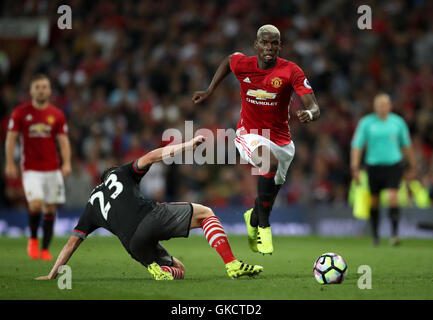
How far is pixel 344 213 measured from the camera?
16469 mm

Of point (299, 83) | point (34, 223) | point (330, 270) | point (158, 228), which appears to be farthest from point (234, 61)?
point (34, 223)

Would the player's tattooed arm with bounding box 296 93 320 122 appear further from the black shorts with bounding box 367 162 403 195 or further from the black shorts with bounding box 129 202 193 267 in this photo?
the black shorts with bounding box 367 162 403 195

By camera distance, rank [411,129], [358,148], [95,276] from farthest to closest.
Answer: [411,129] → [358,148] → [95,276]

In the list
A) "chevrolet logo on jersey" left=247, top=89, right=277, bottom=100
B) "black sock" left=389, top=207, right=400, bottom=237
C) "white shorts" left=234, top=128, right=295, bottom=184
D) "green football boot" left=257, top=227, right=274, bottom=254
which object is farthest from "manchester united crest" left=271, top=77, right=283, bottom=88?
"black sock" left=389, top=207, right=400, bottom=237

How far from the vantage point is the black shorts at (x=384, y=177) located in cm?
1331

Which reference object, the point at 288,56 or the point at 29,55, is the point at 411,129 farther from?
the point at 29,55

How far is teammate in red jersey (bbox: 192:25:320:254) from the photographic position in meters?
8.33

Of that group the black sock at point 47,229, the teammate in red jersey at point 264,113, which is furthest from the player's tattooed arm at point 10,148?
the teammate in red jersey at point 264,113

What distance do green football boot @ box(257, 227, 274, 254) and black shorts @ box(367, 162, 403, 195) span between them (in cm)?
534

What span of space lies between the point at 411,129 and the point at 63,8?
29.8 ft

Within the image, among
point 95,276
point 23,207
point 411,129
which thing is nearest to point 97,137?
point 23,207

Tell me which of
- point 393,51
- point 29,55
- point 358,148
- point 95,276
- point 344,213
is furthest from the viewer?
point 29,55

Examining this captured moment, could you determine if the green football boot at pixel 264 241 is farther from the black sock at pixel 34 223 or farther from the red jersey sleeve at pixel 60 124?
the red jersey sleeve at pixel 60 124

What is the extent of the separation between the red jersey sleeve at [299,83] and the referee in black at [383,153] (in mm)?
5244
